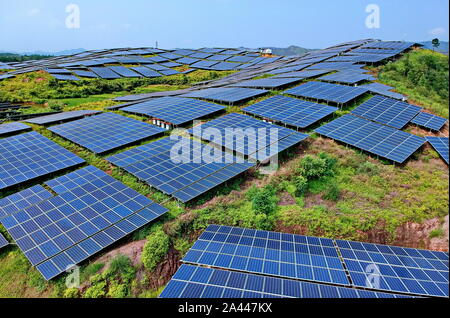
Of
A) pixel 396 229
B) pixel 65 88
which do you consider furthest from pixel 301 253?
pixel 65 88

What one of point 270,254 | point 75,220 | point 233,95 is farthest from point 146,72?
point 270,254

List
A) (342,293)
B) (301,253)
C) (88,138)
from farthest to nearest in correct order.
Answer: (88,138), (301,253), (342,293)

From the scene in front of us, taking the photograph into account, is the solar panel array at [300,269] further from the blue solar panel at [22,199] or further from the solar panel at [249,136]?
the blue solar panel at [22,199]

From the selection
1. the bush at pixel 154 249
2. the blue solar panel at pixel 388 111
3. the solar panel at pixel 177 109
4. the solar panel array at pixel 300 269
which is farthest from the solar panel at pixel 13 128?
the blue solar panel at pixel 388 111

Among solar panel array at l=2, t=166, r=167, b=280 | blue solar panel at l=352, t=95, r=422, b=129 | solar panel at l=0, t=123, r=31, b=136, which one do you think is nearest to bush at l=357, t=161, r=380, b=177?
blue solar panel at l=352, t=95, r=422, b=129

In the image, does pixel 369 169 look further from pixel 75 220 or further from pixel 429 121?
pixel 75 220

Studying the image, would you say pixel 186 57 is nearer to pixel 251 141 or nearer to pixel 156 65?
pixel 156 65
